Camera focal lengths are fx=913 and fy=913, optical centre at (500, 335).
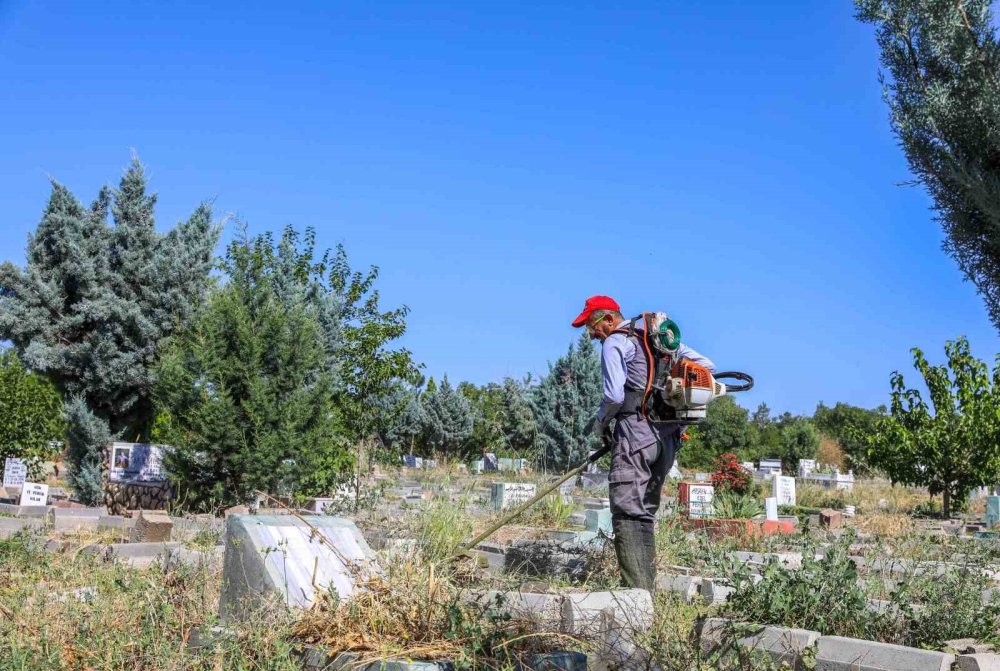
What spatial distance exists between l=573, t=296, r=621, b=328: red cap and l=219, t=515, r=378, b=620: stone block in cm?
235

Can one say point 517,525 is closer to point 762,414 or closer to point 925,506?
point 925,506

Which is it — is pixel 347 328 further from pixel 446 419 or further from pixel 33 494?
pixel 446 419

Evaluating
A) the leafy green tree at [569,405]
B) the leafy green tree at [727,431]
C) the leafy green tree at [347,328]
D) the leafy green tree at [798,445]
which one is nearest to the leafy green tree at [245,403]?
the leafy green tree at [347,328]

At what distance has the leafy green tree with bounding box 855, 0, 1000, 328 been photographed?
655 cm

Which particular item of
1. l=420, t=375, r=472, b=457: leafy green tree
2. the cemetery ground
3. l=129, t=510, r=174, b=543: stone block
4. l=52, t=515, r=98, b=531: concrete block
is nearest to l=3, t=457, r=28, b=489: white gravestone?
l=52, t=515, r=98, b=531: concrete block

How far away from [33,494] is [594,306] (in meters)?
8.95

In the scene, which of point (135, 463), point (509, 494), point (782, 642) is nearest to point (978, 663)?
point (782, 642)

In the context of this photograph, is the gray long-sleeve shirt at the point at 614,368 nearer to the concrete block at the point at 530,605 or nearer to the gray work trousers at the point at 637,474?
the gray work trousers at the point at 637,474

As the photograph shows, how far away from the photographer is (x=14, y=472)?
1478cm

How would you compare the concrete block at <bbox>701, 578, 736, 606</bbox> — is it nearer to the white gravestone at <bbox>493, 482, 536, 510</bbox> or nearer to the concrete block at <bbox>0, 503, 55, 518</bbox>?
the white gravestone at <bbox>493, 482, 536, 510</bbox>

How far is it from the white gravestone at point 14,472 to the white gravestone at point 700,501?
10.8 metres

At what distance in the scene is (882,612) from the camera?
449 centimetres

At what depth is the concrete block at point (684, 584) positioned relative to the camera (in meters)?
5.50

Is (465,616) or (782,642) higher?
(465,616)
